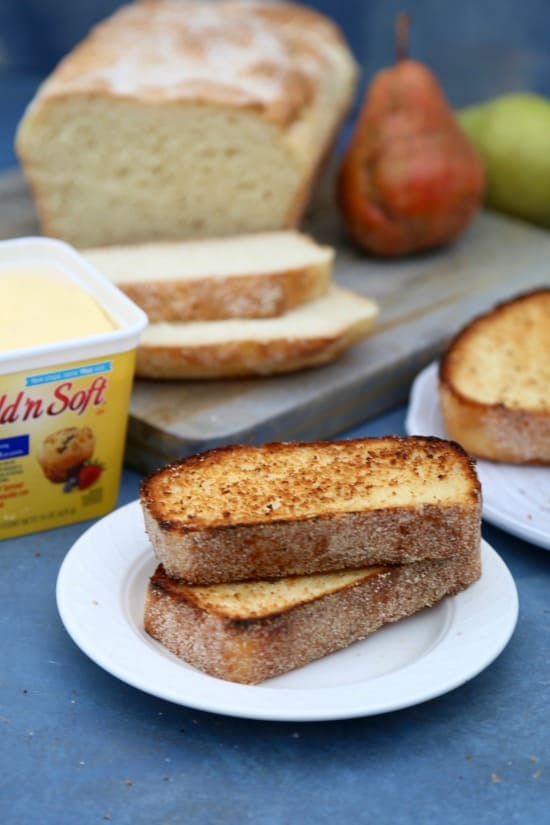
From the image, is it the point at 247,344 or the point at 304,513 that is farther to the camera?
the point at 247,344

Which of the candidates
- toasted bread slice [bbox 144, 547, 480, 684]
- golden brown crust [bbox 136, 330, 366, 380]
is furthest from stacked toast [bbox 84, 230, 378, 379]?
toasted bread slice [bbox 144, 547, 480, 684]

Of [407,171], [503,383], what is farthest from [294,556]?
[407,171]

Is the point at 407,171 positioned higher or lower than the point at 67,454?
higher

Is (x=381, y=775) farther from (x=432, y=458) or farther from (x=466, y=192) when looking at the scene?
(x=466, y=192)

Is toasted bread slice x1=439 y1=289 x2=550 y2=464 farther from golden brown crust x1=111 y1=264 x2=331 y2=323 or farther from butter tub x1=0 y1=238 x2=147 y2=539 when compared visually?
butter tub x1=0 y1=238 x2=147 y2=539

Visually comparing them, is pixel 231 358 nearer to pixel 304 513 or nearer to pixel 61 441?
pixel 61 441

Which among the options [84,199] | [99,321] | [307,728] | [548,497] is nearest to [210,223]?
[84,199]
